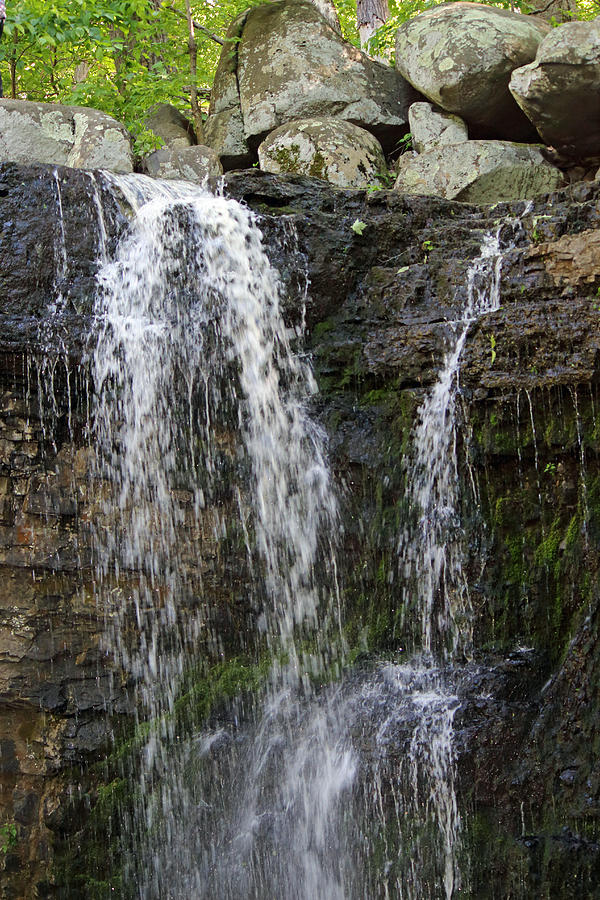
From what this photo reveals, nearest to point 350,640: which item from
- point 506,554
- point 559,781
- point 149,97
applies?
point 506,554

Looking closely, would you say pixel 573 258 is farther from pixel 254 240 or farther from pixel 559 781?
pixel 559 781

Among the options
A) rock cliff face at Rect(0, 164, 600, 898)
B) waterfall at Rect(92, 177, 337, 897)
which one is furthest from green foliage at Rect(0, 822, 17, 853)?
waterfall at Rect(92, 177, 337, 897)

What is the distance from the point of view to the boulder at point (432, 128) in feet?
25.1

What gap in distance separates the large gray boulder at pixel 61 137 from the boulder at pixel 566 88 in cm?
342

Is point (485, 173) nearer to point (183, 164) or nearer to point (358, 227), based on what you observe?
point (358, 227)

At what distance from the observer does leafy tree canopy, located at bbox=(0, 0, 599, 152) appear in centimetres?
852

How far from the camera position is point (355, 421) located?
17.8 feet

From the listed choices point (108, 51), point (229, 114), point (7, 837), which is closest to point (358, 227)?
point (229, 114)

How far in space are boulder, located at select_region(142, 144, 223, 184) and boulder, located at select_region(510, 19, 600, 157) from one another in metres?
2.67

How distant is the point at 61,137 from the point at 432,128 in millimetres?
3275

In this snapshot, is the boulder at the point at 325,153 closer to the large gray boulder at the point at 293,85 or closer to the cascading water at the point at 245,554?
the large gray boulder at the point at 293,85

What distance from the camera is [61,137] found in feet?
23.7

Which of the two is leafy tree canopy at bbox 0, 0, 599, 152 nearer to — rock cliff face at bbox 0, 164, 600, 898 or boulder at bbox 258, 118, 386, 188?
boulder at bbox 258, 118, 386, 188

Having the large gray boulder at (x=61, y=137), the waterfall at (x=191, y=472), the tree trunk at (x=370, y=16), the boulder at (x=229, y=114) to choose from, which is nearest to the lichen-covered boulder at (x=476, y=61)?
the boulder at (x=229, y=114)
